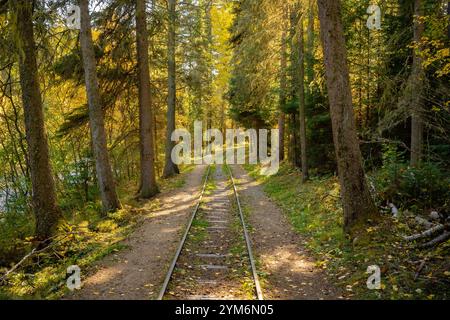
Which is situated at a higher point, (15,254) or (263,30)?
(263,30)

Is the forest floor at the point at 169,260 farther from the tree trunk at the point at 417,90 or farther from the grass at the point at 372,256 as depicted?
the tree trunk at the point at 417,90

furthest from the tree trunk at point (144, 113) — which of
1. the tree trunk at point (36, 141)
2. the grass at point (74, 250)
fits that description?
the tree trunk at point (36, 141)

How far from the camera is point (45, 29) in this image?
9.42 metres

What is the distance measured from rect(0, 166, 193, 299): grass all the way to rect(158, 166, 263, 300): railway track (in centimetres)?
185

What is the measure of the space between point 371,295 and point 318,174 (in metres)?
11.2

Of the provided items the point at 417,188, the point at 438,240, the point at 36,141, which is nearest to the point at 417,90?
the point at 417,188

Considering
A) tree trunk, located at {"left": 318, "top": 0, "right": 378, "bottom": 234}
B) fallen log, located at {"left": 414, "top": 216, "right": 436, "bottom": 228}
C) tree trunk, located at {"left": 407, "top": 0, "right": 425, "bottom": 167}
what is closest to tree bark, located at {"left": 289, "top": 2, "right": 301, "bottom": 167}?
tree trunk, located at {"left": 407, "top": 0, "right": 425, "bottom": 167}

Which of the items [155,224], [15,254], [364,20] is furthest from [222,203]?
[364,20]

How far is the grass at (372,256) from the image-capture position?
6336 millimetres

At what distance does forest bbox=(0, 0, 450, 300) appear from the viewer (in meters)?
7.43

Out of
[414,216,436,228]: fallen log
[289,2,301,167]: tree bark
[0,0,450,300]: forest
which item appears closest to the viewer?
[0,0,450,300]: forest

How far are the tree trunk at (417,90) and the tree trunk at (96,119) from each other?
9126 mm

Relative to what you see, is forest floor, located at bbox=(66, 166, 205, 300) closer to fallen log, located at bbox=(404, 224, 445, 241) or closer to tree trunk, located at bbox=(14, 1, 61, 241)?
tree trunk, located at bbox=(14, 1, 61, 241)
